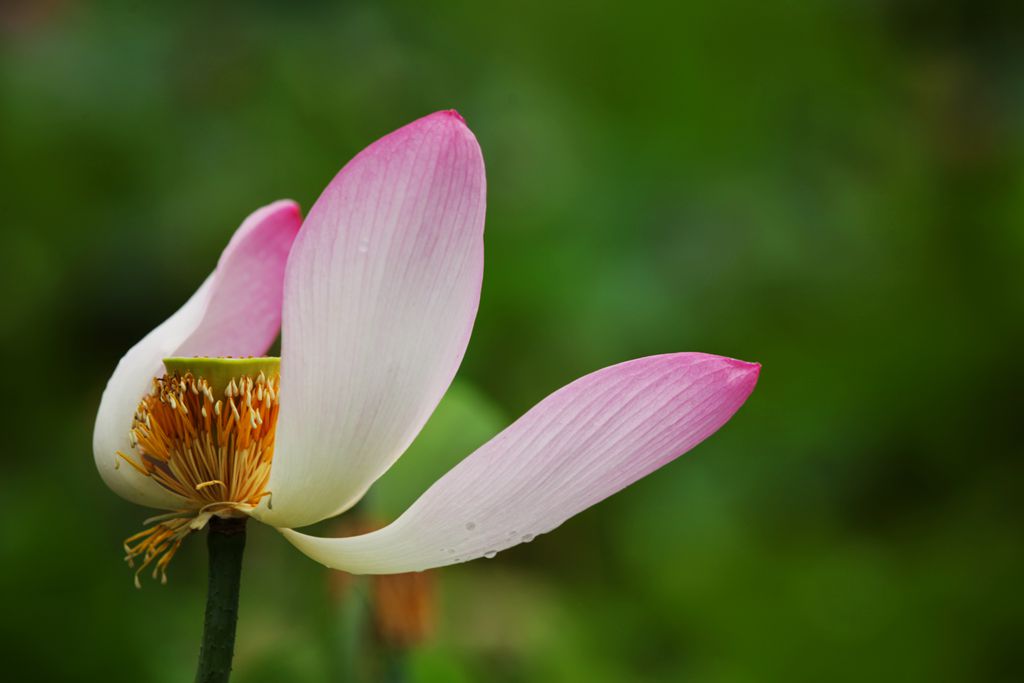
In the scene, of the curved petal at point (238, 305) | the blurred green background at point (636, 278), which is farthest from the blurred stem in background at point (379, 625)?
the blurred green background at point (636, 278)

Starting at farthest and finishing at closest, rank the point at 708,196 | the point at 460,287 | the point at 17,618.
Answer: the point at 708,196 → the point at 17,618 → the point at 460,287

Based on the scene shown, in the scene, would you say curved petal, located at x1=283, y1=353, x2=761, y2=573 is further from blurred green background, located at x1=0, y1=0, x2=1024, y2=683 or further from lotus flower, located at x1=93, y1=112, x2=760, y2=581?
blurred green background, located at x1=0, y1=0, x2=1024, y2=683

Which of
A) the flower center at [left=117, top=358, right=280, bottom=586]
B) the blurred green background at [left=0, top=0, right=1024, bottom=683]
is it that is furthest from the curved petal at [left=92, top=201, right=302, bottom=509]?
the blurred green background at [left=0, top=0, right=1024, bottom=683]

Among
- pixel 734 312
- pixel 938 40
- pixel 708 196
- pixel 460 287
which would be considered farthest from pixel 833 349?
pixel 460 287

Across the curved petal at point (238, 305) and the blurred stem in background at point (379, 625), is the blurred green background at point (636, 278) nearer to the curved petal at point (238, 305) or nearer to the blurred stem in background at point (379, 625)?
the blurred stem in background at point (379, 625)

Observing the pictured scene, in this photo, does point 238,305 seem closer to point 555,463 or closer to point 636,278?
point 555,463

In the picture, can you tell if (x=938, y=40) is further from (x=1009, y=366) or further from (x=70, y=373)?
(x=70, y=373)

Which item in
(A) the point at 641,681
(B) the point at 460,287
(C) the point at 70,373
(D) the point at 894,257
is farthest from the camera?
(D) the point at 894,257
